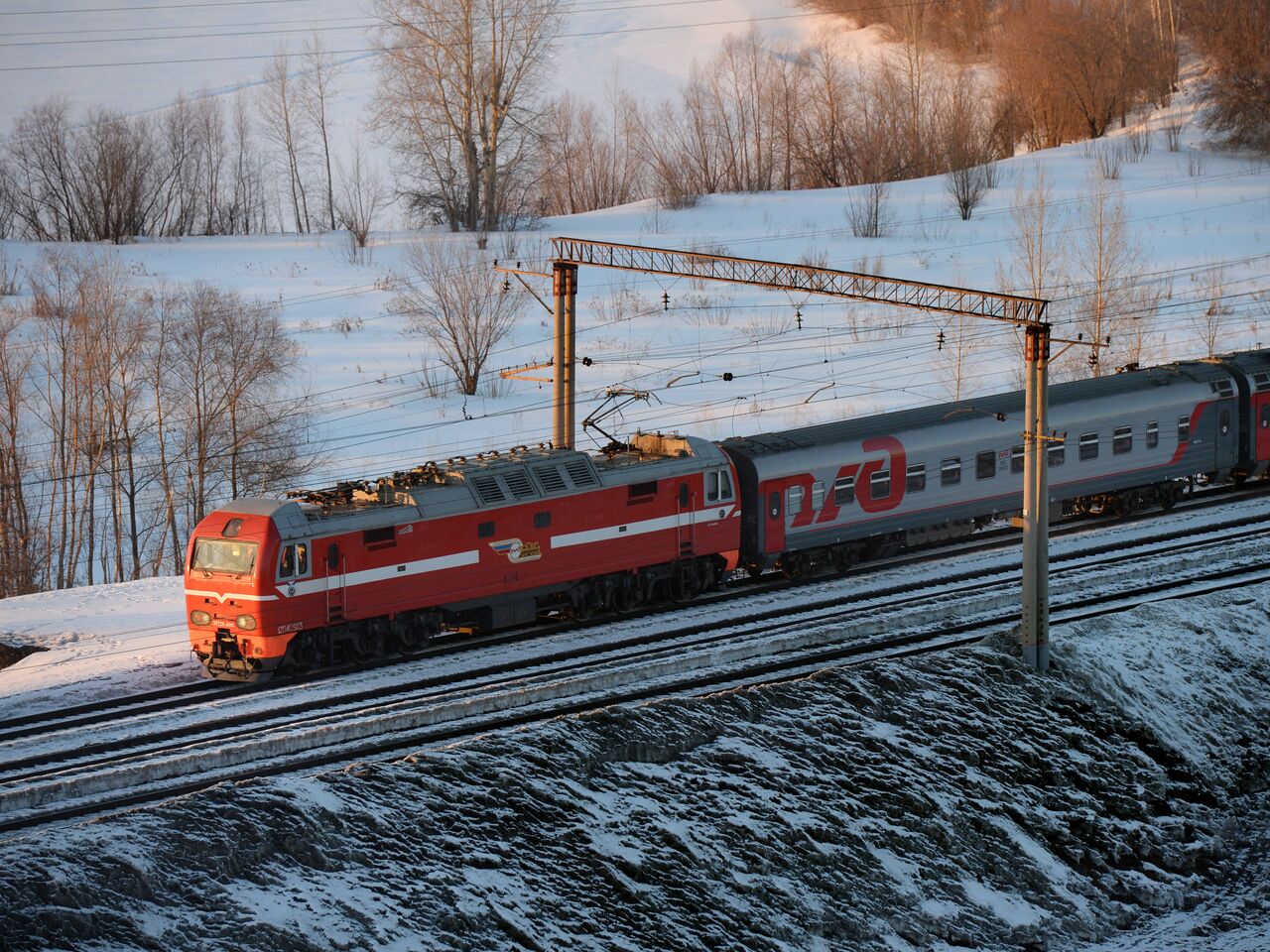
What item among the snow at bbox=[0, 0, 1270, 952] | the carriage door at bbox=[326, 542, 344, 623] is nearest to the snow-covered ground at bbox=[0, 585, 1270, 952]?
the snow at bbox=[0, 0, 1270, 952]

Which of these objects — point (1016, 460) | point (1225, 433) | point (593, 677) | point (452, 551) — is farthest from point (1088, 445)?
point (452, 551)

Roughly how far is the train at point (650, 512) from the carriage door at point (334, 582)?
3 centimetres

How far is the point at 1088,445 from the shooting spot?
121 feet

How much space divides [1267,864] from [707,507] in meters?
13.5

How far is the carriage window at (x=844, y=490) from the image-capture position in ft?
109

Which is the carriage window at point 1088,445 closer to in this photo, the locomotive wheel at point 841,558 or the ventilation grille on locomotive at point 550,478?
the locomotive wheel at point 841,558

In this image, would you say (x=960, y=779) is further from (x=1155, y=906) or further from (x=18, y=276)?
(x=18, y=276)

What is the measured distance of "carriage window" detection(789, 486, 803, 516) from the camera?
3266 centimetres

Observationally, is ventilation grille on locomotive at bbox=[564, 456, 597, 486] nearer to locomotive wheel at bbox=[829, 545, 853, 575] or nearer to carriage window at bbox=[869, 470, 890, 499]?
locomotive wheel at bbox=[829, 545, 853, 575]

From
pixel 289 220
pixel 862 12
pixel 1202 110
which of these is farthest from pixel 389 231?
pixel 862 12

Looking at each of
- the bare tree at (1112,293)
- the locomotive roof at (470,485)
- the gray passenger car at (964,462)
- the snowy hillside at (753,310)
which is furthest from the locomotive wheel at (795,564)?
the bare tree at (1112,293)

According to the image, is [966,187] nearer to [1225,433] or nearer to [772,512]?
[1225,433]

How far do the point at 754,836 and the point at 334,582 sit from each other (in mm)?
10162

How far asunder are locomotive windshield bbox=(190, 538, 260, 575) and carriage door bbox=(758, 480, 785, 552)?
11779 millimetres
